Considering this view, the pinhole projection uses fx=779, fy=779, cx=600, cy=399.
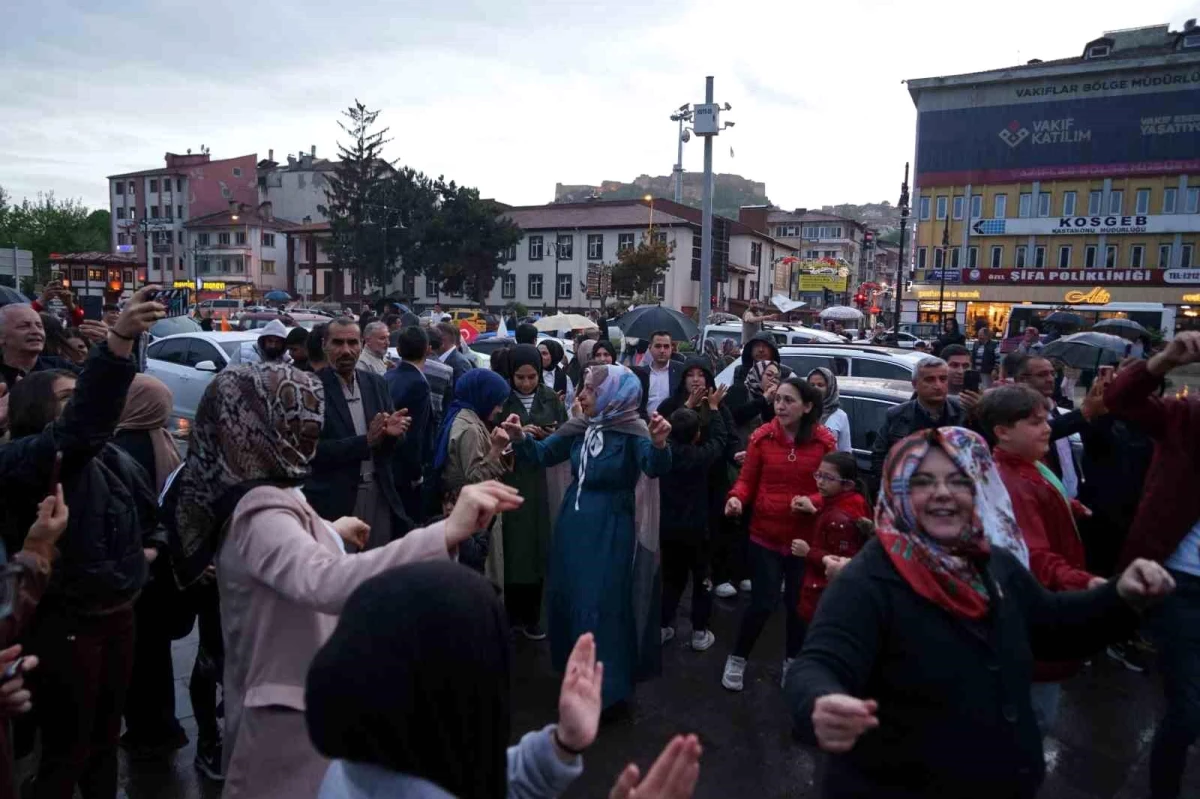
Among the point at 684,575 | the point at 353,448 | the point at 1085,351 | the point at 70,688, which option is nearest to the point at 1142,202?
the point at 1085,351

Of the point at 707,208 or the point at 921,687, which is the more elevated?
the point at 707,208

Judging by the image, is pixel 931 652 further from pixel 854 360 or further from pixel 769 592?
pixel 854 360

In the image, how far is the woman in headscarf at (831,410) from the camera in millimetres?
5523

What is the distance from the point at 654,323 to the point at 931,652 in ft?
34.8

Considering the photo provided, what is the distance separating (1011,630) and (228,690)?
84.0 inches

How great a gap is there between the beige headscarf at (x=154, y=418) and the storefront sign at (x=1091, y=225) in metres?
59.4

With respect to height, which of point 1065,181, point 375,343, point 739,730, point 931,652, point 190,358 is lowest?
point 739,730

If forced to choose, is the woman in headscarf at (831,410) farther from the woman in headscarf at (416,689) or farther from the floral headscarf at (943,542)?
the woman in headscarf at (416,689)

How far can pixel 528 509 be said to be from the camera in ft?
17.0

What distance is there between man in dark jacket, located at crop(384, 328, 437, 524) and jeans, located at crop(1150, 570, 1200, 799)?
4.04 m

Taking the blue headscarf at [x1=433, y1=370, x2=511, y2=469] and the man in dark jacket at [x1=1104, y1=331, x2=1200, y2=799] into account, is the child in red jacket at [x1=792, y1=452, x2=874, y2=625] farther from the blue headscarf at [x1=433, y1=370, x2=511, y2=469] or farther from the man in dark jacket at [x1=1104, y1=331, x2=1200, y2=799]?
the blue headscarf at [x1=433, y1=370, x2=511, y2=469]

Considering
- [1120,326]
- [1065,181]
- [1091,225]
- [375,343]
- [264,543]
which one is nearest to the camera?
[264,543]

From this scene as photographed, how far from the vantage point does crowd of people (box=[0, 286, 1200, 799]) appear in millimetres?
1421

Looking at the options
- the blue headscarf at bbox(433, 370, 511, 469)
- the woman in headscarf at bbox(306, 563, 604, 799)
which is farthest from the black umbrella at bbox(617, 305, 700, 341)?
the woman in headscarf at bbox(306, 563, 604, 799)
